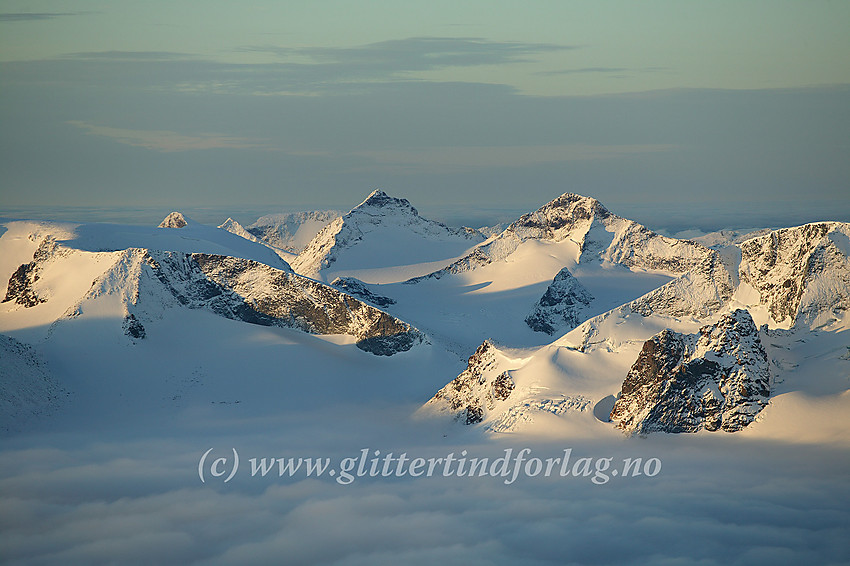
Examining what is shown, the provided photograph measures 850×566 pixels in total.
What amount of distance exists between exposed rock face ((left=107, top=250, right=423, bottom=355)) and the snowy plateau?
274 mm

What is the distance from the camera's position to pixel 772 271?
293 feet

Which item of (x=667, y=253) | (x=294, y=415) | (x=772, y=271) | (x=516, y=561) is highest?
(x=772, y=271)

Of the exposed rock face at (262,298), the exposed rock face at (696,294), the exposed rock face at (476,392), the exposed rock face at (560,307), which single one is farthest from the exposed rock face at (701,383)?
the exposed rock face at (560,307)

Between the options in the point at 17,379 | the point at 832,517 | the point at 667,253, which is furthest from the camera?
the point at 667,253

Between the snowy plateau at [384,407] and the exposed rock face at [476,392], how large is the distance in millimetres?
255

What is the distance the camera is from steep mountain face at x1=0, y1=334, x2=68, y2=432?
84062 millimetres

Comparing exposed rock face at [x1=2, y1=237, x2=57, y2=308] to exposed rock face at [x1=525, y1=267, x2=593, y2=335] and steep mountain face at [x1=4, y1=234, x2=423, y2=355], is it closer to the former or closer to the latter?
steep mountain face at [x1=4, y1=234, x2=423, y2=355]

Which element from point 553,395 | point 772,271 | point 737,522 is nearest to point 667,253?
point 772,271

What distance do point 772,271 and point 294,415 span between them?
167 ft

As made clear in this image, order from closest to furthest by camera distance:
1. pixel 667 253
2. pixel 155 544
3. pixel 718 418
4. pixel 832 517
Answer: pixel 832 517 → pixel 155 544 → pixel 718 418 → pixel 667 253

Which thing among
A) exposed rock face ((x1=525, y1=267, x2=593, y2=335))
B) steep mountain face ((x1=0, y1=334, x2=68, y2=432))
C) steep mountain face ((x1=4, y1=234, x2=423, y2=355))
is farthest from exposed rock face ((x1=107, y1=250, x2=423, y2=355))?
exposed rock face ((x1=525, y1=267, x2=593, y2=335))

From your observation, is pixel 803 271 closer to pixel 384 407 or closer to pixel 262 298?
pixel 384 407

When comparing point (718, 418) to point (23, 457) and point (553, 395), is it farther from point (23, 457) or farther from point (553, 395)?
point (23, 457)

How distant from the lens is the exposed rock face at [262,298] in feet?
349
